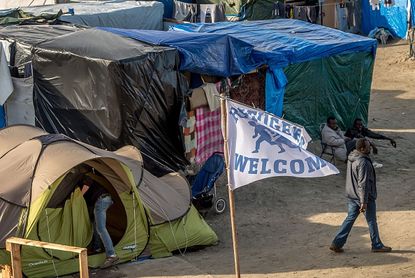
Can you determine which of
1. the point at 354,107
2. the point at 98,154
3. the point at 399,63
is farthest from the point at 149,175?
the point at 399,63

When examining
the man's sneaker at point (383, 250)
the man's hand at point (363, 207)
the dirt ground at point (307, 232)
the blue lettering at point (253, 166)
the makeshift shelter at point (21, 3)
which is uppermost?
the blue lettering at point (253, 166)

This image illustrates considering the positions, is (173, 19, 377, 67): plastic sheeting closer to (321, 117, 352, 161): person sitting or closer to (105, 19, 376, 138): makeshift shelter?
(105, 19, 376, 138): makeshift shelter

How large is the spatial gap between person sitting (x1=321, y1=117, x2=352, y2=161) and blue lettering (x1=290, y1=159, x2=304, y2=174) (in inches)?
267

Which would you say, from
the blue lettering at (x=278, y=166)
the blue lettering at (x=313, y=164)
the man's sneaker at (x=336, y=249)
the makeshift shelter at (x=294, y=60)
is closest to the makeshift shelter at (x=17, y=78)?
the makeshift shelter at (x=294, y=60)

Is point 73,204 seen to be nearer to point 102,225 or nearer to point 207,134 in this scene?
point 102,225

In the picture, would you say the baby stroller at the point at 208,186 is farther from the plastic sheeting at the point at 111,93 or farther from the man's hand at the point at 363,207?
the man's hand at the point at 363,207

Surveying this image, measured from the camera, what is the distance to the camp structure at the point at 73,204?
406 inches

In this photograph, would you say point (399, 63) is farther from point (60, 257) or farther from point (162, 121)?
point (60, 257)

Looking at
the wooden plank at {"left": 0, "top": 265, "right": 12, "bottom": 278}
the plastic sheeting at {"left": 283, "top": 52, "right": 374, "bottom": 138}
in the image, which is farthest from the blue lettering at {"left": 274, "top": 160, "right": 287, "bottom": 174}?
the plastic sheeting at {"left": 283, "top": 52, "right": 374, "bottom": 138}

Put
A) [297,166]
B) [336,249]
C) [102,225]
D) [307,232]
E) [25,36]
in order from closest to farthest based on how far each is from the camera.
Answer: [297,166], [102,225], [336,249], [307,232], [25,36]

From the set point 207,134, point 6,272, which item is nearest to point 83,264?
point 6,272

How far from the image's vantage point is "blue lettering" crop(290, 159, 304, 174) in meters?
8.80

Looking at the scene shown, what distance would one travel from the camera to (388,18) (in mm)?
28844

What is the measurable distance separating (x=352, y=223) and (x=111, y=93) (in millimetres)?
4309
